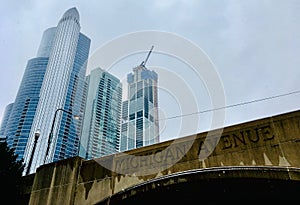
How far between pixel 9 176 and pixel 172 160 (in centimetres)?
798

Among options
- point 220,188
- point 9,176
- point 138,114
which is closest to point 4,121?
point 138,114

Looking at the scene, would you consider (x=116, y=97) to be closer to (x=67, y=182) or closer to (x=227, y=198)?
(x=67, y=182)

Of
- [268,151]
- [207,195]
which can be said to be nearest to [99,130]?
[207,195]

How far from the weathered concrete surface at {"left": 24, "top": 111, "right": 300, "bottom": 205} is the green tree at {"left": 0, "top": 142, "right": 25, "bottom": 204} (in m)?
1.30

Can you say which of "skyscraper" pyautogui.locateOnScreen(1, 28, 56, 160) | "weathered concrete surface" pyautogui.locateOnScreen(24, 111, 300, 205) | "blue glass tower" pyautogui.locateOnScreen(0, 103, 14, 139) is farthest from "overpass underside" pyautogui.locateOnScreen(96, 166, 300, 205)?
"blue glass tower" pyautogui.locateOnScreen(0, 103, 14, 139)

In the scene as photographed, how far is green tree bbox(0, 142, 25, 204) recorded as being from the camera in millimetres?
→ 11516

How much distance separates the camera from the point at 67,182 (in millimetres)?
10594

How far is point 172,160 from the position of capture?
31.1 ft

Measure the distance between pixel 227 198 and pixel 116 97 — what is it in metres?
21.8

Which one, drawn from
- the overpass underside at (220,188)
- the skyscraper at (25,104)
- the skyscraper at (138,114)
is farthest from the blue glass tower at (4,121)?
the overpass underside at (220,188)

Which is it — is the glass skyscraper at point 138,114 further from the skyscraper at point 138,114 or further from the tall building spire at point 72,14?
the tall building spire at point 72,14

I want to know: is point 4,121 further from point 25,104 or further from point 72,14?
point 72,14

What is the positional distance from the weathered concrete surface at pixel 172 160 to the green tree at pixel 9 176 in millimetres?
1299

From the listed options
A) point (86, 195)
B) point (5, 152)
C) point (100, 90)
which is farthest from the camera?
point (100, 90)
